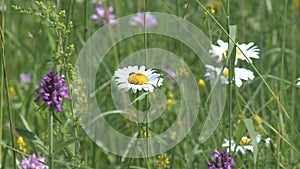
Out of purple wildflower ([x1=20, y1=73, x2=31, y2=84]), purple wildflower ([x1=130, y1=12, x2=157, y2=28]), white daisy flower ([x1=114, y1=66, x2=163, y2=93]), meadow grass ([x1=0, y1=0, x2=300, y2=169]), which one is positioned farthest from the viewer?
purple wildflower ([x1=130, y1=12, x2=157, y2=28])

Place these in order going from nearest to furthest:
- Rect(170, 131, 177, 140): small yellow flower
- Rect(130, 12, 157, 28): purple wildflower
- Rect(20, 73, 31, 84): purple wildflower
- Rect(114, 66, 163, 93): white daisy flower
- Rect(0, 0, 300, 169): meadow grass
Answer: Rect(114, 66, 163, 93): white daisy flower → Rect(0, 0, 300, 169): meadow grass → Rect(170, 131, 177, 140): small yellow flower → Rect(20, 73, 31, 84): purple wildflower → Rect(130, 12, 157, 28): purple wildflower

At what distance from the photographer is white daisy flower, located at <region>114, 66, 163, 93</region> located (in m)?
1.14

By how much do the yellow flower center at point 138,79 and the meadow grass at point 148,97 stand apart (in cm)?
3

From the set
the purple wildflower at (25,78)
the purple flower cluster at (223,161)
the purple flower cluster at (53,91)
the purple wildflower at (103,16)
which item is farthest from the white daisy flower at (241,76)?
the purple wildflower at (25,78)

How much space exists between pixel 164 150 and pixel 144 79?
1.63 feet

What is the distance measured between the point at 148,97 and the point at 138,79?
9cm

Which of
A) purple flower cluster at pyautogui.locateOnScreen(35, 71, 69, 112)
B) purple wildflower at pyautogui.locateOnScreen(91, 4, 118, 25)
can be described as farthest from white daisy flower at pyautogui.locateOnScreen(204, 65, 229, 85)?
purple wildflower at pyautogui.locateOnScreen(91, 4, 118, 25)

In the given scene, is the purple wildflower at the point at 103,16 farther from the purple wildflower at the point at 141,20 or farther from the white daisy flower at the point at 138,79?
the white daisy flower at the point at 138,79

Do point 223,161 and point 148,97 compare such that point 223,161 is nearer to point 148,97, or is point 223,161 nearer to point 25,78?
point 148,97

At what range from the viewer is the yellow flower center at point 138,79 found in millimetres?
1155

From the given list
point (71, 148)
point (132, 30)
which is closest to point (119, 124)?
point (71, 148)

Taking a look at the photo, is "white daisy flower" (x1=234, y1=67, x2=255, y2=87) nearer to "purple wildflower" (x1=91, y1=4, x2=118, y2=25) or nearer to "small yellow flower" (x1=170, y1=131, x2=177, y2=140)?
"small yellow flower" (x1=170, y1=131, x2=177, y2=140)

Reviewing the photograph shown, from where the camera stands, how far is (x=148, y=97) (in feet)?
4.07

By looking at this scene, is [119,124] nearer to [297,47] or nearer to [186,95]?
[186,95]
